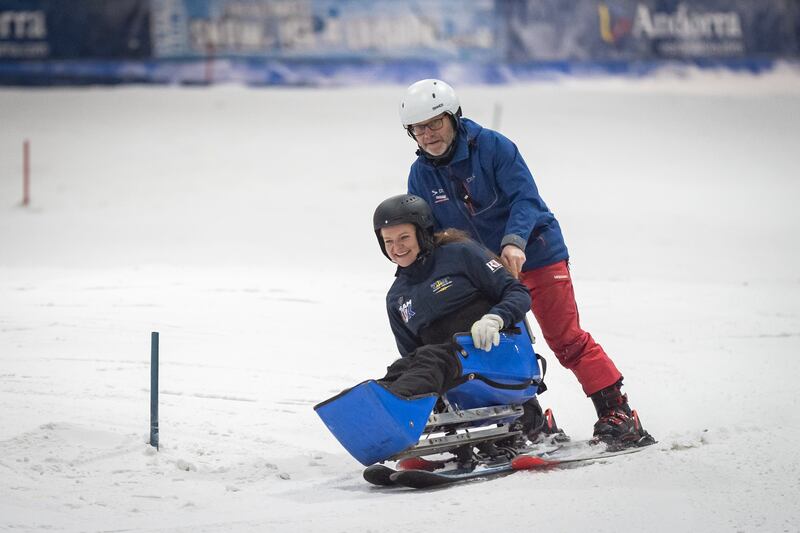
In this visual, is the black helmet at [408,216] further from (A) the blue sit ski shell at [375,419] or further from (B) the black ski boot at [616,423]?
(B) the black ski boot at [616,423]

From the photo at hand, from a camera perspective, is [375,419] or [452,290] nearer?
[375,419]

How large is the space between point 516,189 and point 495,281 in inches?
22.7

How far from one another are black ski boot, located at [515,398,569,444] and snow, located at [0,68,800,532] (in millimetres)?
453

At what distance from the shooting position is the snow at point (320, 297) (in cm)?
441

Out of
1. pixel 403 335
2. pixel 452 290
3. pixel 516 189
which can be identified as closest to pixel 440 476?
pixel 403 335

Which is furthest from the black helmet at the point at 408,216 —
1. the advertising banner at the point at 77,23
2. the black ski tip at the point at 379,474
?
the advertising banner at the point at 77,23

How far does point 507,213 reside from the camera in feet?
17.8

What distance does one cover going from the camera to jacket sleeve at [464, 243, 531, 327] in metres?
4.88

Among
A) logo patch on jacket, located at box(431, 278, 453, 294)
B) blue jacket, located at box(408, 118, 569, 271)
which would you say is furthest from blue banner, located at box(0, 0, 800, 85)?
logo patch on jacket, located at box(431, 278, 453, 294)

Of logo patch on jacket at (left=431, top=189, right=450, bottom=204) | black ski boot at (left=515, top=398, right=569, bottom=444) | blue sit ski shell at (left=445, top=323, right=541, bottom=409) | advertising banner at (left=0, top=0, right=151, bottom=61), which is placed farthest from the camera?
advertising banner at (left=0, top=0, right=151, bottom=61)

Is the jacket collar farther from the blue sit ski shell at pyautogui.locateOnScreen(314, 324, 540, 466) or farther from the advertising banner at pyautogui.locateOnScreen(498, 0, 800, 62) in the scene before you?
the advertising banner at pyautogui.locateOnScreen(498, 0, 800, 62)

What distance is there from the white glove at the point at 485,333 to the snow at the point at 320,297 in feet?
1.95

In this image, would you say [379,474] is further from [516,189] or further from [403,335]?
[516,189]

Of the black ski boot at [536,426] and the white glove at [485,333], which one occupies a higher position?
the white glove at [485,333]
